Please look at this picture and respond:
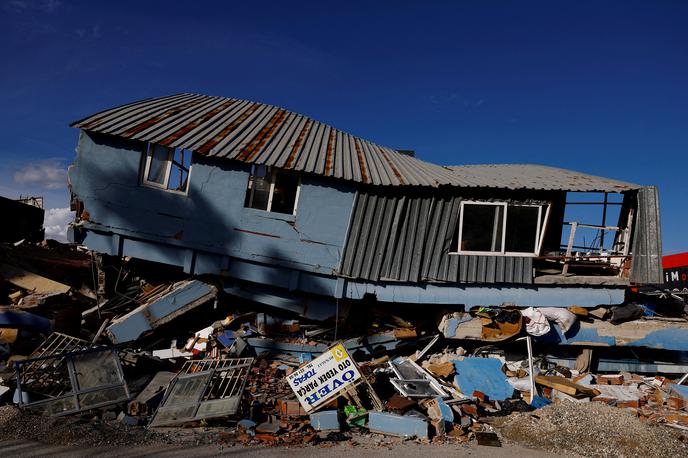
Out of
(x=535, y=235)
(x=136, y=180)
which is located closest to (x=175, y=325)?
(x=136, y=180)

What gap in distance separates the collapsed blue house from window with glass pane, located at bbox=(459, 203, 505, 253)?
3cm

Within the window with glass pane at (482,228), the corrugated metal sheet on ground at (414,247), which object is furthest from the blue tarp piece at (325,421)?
the window with glass pane at (482,228)

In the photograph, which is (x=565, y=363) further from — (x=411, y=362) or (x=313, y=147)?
(x=313, y=147)

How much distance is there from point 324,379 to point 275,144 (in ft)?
19.8

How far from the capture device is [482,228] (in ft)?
33.4

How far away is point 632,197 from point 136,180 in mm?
12385

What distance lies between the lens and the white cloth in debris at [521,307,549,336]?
30.5 feet

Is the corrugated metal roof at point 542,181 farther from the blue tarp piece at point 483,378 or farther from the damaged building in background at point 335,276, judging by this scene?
the blue tarp piece at point 483,378

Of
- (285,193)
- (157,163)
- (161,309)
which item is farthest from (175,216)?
(285,193)

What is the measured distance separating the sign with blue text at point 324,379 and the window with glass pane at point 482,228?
4.48 meters

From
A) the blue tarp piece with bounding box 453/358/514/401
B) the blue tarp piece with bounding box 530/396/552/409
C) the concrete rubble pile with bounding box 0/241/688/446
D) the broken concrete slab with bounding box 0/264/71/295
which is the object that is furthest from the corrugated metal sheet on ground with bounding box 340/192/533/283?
the broken concrete slab with bounding box 0/264/71/295

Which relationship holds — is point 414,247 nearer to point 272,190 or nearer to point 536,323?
point 536,323

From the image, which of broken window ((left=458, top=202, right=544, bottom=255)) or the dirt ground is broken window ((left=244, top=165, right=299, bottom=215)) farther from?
the dirt ground

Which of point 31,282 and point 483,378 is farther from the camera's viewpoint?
point 31,282
